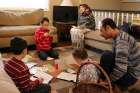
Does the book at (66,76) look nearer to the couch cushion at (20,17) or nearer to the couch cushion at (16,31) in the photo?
the couch cushion at (16,31)

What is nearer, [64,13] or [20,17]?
[20,17]

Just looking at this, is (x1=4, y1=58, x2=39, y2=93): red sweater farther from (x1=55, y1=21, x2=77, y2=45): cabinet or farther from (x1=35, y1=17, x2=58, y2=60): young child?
(x1=55, y1=21, x2=77, y2=45): cabinet

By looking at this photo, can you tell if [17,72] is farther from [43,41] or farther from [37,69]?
[43,41]

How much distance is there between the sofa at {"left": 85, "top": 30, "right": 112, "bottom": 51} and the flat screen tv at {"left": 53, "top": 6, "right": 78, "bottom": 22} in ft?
3.91

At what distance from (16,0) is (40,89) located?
13.0ft

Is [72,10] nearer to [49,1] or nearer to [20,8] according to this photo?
[49,1]

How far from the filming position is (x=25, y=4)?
5453mm

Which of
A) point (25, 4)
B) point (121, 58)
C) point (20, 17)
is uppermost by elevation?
point (25, 4)

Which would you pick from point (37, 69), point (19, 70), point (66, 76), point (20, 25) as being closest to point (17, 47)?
point (19, 70)

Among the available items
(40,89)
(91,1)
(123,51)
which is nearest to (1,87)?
(40,89)

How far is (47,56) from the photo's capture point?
12.5 feet

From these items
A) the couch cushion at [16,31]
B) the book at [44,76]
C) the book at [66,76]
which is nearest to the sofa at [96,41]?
the couch cushion at [16,31]

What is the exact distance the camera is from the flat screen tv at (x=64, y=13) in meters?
5.50

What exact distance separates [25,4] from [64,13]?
1.03 m
